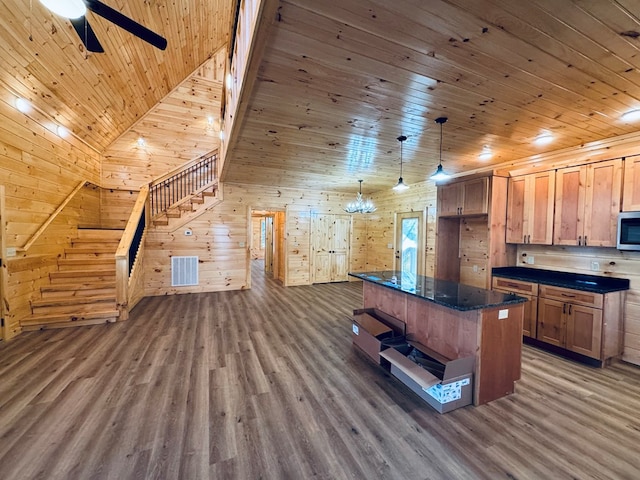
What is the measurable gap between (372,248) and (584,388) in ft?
18.2

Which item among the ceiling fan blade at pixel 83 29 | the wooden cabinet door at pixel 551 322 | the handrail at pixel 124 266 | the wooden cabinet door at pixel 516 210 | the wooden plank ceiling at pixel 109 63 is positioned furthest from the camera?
the handrail at pixel 124 266

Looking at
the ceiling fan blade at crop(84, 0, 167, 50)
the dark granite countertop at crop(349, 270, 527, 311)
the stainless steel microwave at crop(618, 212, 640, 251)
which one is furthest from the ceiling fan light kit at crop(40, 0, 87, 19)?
the stainless steel microwave at crop(618, 212, 640, 251)

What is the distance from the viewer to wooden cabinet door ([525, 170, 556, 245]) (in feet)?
11.7

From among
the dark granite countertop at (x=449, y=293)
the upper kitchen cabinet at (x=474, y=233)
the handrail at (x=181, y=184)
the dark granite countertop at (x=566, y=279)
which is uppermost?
the handrail at (x=181, y=184)

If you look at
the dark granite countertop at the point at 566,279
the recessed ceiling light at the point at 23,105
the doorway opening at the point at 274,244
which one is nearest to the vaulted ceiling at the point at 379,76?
the recessed ceiling light at the point at 23,105

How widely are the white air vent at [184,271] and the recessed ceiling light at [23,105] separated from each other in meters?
3.34

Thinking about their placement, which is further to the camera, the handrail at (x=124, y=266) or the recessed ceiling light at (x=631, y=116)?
the handrail at (x=124, y=266)

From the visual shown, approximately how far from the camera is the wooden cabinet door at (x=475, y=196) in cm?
401

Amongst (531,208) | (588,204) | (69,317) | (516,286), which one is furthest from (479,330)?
(69,317)

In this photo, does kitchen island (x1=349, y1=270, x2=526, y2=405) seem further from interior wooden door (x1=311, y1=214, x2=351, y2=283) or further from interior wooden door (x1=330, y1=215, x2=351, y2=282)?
interior wooden door (x1=330, y1=215, x2=351, y2=282)

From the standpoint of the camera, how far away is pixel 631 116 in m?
2.75

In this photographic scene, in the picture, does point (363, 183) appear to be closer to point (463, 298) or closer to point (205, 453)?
point (463, 298)

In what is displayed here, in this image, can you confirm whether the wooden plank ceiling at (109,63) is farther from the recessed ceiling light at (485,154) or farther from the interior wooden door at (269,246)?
the recessed ceiling light at (485,154)

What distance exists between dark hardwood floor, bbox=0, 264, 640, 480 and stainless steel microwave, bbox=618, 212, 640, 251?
138cm
